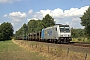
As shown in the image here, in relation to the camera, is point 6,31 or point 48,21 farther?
point 6,31

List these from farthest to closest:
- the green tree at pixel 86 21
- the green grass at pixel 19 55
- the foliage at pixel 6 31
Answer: the foliage at pixel 6 31 < the green tree at pixel 86 21 < the green grass at pixel 19 55

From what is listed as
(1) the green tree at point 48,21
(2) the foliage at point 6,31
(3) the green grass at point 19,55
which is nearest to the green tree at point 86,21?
(1) the green tree at point 48,21

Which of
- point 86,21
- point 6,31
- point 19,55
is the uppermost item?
point 6,31

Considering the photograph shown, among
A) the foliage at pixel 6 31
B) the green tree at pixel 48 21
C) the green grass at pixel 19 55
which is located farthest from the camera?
the foliage at pixel 6 31

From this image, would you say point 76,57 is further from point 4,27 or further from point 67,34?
point 4,27

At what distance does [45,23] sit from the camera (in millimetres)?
114438

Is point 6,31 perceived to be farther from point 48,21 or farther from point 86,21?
point 86,21

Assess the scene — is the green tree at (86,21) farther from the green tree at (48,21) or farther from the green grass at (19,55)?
the green grass at (19,55)

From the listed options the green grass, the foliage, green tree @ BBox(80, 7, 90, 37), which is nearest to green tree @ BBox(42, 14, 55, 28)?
green tree @ BBox(80, 7, 90, 37)

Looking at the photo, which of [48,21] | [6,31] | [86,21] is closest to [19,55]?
[86,21]

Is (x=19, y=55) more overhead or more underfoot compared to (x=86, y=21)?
more underfoot

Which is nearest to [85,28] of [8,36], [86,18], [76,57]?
[86,18]

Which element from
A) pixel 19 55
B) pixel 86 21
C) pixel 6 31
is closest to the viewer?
pixel 19 55

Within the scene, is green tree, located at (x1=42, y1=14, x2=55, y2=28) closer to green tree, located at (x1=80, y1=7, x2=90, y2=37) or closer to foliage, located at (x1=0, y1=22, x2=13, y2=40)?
green tree, located at (x1=80, y1=7, x2=90, y2=37)
